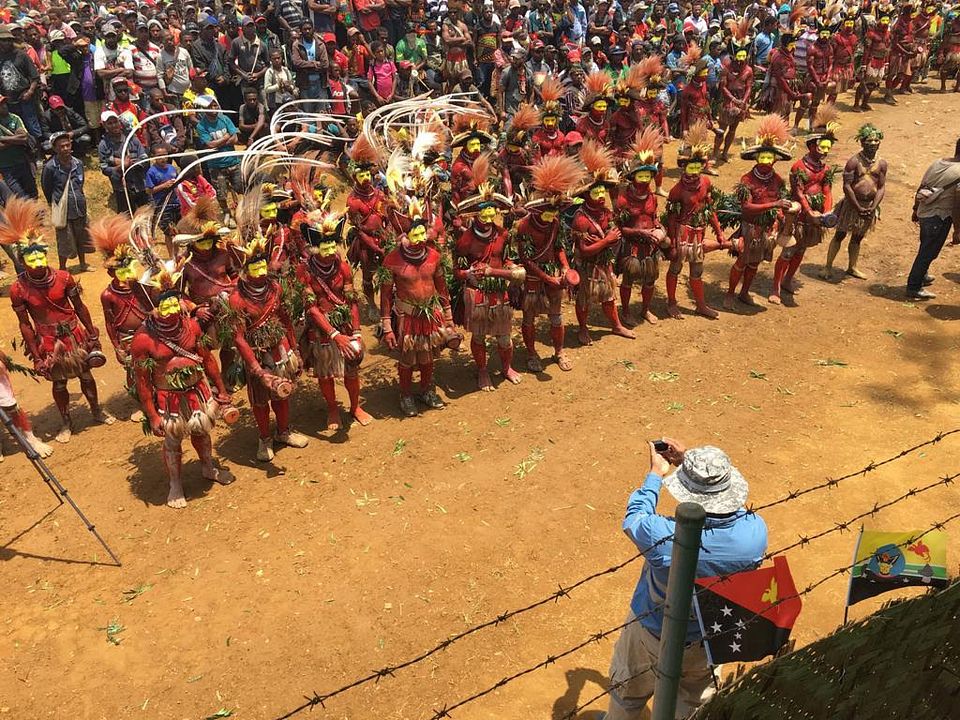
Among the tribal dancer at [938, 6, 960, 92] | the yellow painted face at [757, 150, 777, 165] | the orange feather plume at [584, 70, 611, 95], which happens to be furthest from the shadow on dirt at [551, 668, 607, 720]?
the tribal dancer at [938, 6, 960, 92]

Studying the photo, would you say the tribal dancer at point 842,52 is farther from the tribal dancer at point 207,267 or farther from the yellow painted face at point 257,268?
the yellow painted face at point 257,268

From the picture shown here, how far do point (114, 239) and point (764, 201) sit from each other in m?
7.69

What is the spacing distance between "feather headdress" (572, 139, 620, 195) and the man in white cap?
540 centimetres

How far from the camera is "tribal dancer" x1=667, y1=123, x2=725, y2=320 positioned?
31.9 ft

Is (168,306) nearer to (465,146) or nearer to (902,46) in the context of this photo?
(465,146)

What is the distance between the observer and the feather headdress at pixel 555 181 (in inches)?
329

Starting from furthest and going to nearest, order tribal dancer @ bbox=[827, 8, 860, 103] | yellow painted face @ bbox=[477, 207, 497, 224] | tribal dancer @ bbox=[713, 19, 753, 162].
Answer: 1. tribal dancer @ bbox=[827, 8, 860, 103]
2. tribal dancer @ bbox=[713, 19, 753, 162]
3. yellow painted face @ bbox=[477, 207, 497, 224]

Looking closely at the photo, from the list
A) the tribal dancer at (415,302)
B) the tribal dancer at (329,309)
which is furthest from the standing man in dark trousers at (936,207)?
the tribal dancer at (329,309)

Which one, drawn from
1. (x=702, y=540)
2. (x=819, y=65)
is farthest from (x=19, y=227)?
(x=819, y=65)

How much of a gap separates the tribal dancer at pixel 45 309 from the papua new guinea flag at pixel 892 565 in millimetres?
7132

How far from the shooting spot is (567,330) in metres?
10.4

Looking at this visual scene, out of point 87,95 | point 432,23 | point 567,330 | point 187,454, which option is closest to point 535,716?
point 187,454

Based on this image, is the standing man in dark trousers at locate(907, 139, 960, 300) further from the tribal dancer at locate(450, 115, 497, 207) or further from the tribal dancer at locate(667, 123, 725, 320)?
the tribal dancer at locate(450, 115, 497, 207)

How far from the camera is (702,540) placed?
11.8 feet
